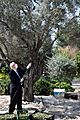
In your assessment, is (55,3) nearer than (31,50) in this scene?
Yes

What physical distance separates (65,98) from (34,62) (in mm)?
4272

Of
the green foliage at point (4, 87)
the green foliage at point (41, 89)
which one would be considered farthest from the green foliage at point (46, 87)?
the green foliage at point (4, 87)

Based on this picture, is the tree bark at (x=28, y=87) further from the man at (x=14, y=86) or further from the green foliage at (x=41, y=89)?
the green foliage at (x=41, y=89)

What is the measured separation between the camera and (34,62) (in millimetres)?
11992

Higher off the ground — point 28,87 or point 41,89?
point 41,89

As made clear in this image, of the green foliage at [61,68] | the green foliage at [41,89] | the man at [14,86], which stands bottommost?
the man at [14,86]

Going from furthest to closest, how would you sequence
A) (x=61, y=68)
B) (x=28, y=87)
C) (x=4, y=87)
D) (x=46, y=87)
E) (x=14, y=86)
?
1. (x=61, y=68)
2. (x=46, y=87)
3. (x=4, y=87)
4. (x=28, y=87)
5. (x=14, y=86)

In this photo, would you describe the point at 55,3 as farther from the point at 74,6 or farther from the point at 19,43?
the point at 19,43

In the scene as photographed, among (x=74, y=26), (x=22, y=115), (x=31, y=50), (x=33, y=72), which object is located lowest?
(x=22, y=115)

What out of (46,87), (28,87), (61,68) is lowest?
(28,87)

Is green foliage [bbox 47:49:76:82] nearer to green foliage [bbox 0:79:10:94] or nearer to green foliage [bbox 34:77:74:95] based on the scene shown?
green foliage [bbox 34:77:74:95]

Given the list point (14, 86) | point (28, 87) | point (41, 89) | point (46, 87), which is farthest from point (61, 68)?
point (14, 86)

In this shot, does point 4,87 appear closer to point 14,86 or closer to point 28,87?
point 28,87

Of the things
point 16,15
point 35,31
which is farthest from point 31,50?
point 16,15
